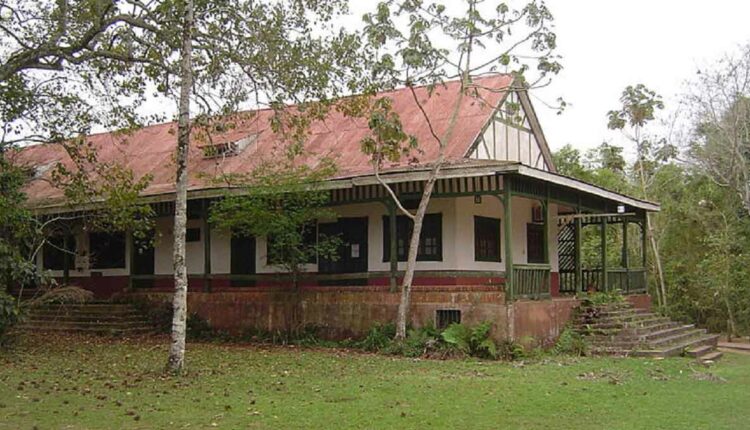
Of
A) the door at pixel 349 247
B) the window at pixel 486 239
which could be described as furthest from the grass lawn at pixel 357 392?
the window at pixel 486 239

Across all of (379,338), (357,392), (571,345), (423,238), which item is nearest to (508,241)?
(571,345)

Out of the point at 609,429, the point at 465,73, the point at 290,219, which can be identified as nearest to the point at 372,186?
the point at 290,219

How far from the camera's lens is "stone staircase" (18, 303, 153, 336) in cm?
1970

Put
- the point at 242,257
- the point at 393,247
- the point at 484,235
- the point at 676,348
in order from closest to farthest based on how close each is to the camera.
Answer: the point at 676,348
the point at 393,247
the point at 484,235
the point at 242,257

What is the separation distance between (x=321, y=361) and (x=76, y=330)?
8677 mm

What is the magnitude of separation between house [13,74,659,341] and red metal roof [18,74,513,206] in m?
0.06

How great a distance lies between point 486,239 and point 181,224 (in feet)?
28.9

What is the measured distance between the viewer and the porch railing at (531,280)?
1623 cm

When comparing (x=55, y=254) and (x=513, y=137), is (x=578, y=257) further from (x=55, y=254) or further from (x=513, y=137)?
(x=55, y=254)

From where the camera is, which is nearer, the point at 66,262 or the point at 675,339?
the point at 675,339

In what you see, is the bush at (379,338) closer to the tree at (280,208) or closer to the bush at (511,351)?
the tree at (280,208)

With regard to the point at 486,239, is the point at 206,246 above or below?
below

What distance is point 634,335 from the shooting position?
16656 millimetres

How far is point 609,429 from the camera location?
8.46 metres
